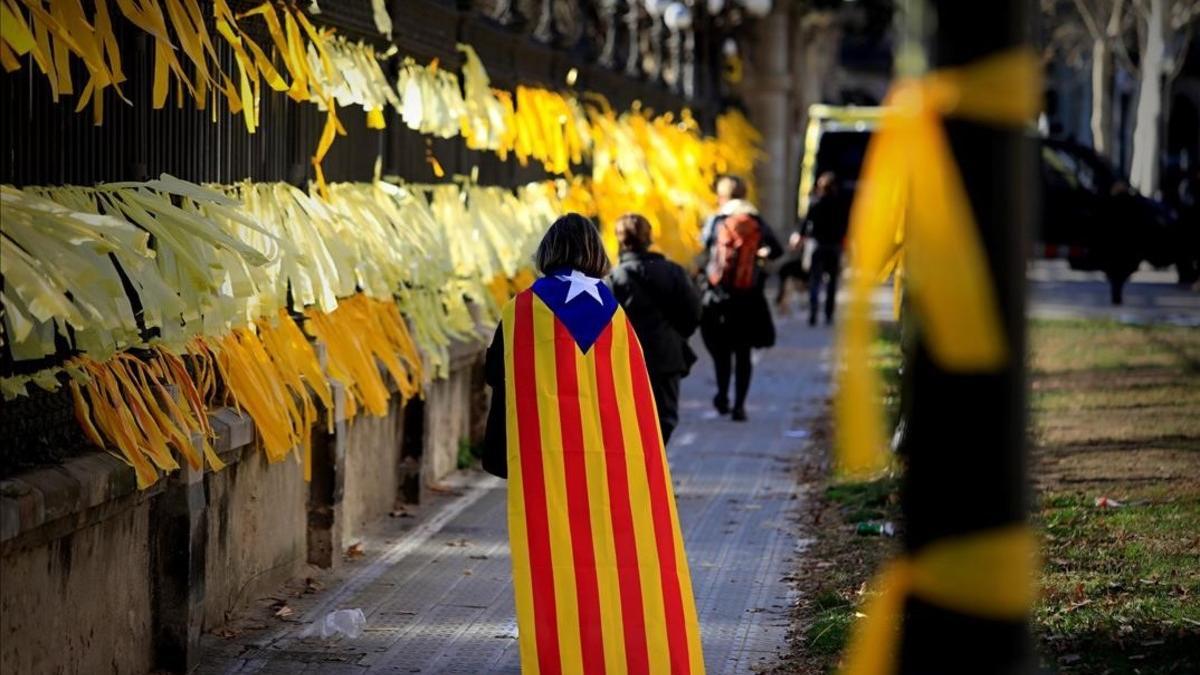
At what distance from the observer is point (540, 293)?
7.18m

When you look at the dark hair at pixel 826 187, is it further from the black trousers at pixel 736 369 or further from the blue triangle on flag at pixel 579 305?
the blue triangle on flag at pixel 579 305

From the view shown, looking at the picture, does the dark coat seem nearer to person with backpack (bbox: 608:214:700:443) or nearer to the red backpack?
the red backpack

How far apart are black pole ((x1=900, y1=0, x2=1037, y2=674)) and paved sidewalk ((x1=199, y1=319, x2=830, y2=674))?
4308 millimetres

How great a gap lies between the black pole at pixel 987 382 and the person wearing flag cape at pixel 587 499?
3554mm

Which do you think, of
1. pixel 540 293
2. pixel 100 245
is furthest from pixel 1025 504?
pixel 540 293

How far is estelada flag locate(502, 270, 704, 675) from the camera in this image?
6883 mm

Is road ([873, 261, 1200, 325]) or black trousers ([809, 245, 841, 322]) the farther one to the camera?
road ([873, 261, 1200, 325])

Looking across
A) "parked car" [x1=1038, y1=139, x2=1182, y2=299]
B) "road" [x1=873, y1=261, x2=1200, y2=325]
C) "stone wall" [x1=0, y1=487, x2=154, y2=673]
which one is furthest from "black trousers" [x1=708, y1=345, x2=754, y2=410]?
"parked car" [x1=1038, y1=139, x2=1182, y2=299]

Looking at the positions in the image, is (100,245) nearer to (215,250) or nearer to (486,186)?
(215,250)

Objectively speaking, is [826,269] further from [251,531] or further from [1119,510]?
[251,531]

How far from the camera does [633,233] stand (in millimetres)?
10984

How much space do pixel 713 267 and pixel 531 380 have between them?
835 centimetres

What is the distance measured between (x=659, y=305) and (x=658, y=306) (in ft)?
0.03

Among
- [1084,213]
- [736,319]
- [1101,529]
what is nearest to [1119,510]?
[1101,529]
